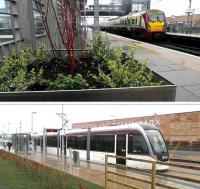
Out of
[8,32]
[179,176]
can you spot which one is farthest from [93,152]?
[179,176]

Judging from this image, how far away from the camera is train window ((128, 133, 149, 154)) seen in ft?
54.3

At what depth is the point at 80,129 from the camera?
21.8m

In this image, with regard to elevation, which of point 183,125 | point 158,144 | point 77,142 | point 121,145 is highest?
point 183,125

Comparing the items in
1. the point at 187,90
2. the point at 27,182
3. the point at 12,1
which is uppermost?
the point at 12,1

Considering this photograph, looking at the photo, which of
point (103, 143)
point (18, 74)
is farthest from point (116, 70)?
point (103, 143)

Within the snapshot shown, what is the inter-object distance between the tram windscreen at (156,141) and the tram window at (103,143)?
1971 millimetres

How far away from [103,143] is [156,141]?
2966 mm

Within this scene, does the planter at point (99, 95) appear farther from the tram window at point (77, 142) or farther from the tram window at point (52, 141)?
the tram window at point (52, 141)

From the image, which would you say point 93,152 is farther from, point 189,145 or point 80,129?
point 189,145

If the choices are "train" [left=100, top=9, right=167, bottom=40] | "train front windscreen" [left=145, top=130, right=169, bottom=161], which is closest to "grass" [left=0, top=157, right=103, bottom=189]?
"train front windscreen" [left=145, top=130, right=169, bottom=161]

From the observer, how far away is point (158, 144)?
16.9 meters

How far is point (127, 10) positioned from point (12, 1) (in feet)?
250

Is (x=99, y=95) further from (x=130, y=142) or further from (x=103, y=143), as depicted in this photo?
(x=103, y=143)

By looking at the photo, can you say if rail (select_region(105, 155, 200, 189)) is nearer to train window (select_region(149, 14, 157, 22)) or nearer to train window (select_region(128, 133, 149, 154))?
train window (select_region(128, 133, 149, 154))
